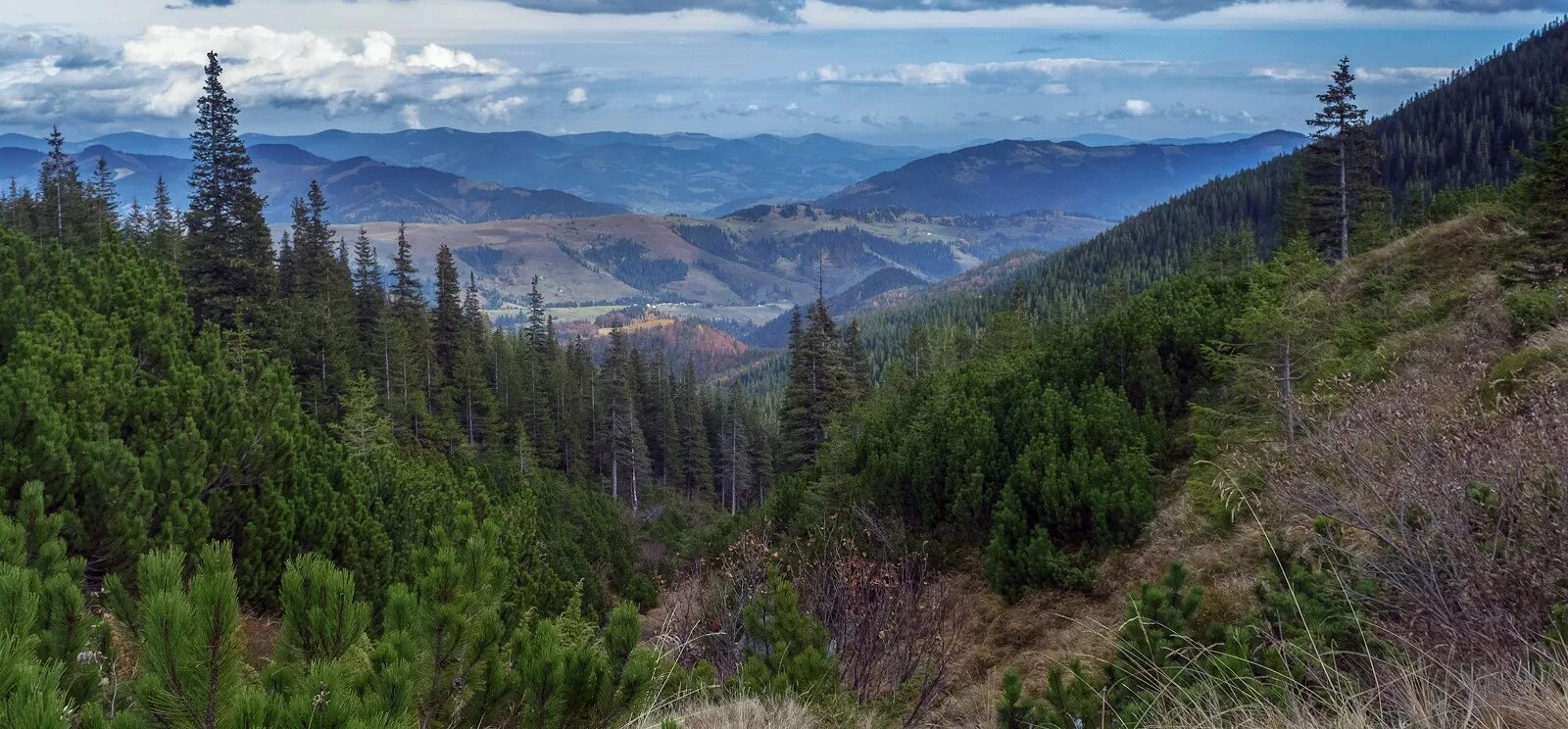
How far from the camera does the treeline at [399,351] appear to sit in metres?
33.6

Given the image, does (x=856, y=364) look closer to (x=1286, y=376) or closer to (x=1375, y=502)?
(x=1286, y=376)

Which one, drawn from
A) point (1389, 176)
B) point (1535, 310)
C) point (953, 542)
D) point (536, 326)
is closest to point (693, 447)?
point (536, 326)

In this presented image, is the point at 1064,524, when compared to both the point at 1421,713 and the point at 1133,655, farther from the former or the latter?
the point at 1421,713

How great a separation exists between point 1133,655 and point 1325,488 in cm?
137

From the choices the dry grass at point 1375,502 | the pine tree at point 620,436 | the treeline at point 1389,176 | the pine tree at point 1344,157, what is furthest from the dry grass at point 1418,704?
the treeline at point 1389,176

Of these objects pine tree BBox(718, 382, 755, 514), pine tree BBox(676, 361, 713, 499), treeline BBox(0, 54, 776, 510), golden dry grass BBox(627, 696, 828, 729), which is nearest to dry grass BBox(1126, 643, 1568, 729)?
golden dry grass BBox(627, 696, 828, 729)

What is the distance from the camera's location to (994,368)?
17875 millimetres

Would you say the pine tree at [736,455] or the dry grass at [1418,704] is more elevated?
the dry grass at [1418,704]

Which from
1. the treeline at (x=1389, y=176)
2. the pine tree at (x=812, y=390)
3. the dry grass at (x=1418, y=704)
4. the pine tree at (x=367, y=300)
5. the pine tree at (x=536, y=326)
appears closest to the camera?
the dry grass at (x=1418, y=704)

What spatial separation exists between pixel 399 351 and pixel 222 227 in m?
9.14

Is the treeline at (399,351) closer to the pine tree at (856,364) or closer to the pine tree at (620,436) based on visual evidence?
the pine tree at (620,436)

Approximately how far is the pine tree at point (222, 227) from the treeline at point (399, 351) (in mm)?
64

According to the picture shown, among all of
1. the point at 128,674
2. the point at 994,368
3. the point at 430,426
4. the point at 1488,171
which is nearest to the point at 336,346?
the point at 430,426

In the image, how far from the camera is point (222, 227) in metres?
33.2
